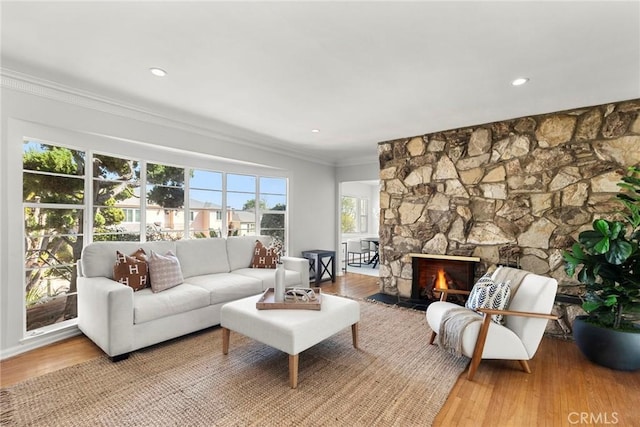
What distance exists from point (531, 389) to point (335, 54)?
117 inches

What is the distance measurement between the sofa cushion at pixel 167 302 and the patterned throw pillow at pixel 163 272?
0.21ft

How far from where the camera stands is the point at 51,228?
9.66 feet

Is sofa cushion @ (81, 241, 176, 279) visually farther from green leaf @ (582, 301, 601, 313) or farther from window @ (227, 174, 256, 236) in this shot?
green leaf @ (582, 301, 601, 313)

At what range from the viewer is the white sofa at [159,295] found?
2.57 meters

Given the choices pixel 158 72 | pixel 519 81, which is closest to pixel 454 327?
pixel 519 81

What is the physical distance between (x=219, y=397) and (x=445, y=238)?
3.44 meters

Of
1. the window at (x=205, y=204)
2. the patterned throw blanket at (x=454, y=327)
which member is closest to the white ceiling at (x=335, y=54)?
the window at (x=205, y=204)

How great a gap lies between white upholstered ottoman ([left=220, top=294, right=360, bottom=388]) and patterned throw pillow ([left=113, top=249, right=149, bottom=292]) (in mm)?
1121

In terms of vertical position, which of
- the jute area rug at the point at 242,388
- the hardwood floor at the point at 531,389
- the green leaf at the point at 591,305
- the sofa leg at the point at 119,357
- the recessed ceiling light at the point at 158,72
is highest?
the recessed ceiling light at the point at 158,72

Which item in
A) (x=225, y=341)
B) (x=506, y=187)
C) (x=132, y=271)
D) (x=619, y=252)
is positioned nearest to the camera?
(x=619, y=252)

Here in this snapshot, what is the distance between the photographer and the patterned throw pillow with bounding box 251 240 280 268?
4395 millimetres

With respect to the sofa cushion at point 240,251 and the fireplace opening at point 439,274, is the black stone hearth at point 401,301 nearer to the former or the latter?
the fireplace opening at point 439,274

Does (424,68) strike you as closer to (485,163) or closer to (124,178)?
(485,163)

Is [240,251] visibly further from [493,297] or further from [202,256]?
[493,297]
